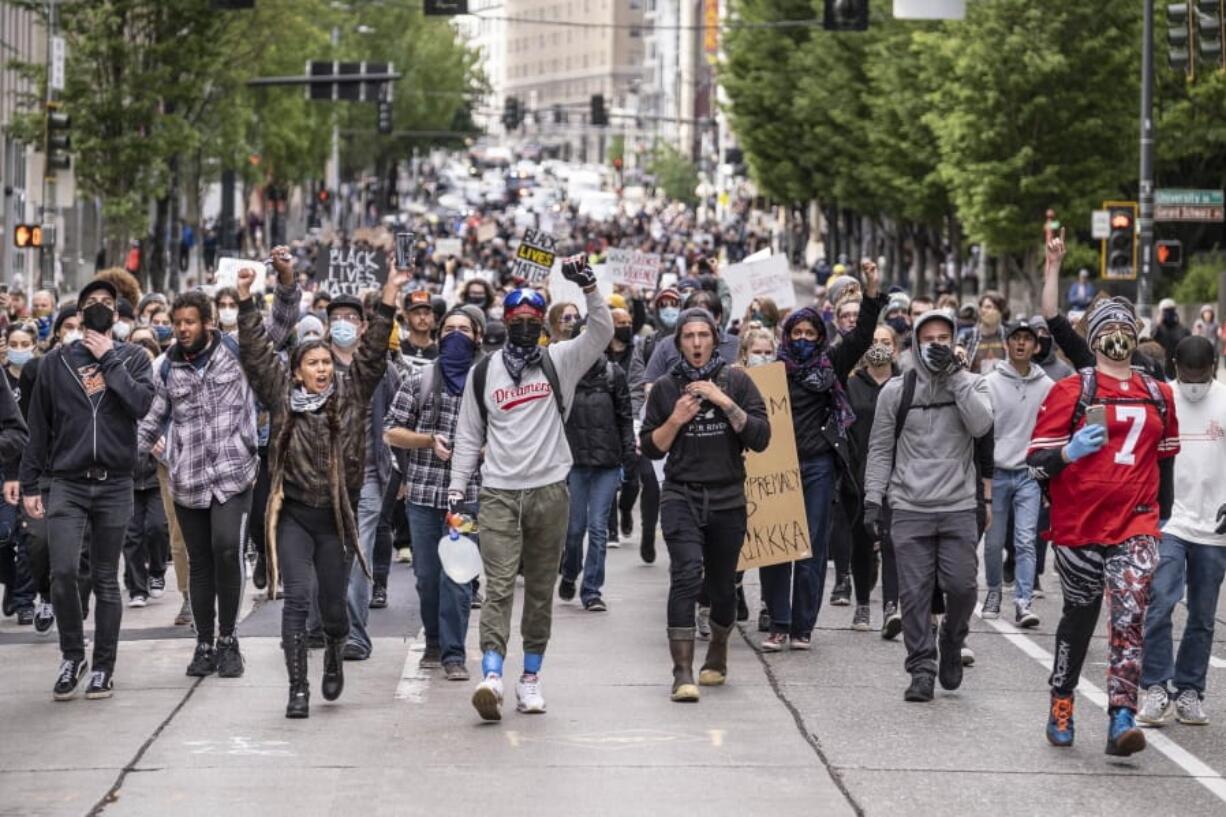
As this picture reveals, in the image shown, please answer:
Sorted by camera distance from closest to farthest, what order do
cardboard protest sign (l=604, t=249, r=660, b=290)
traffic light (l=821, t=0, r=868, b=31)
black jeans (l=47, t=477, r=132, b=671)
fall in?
black jeans (l=47, t=477, r=132, b=671) < traffic light (l=821, t=0, r=868, b=31) < cardboard protest sign (l=604, t=249, r=660, b=290)

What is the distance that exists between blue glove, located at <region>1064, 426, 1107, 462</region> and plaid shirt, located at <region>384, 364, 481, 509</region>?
323 cm

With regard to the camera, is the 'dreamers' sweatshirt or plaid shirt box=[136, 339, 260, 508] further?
plaid shirt box=[136, 339, 260, 508]

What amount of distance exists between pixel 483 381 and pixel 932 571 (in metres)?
2.34

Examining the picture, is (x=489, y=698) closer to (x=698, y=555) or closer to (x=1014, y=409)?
(x=698, y=555)

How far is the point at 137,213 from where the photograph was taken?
156ft

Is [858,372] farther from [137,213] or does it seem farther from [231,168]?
[231,168]

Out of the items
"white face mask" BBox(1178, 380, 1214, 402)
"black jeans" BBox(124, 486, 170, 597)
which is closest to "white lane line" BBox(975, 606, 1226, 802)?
"white face mask" BBox(1178, 380, 1214, 402)

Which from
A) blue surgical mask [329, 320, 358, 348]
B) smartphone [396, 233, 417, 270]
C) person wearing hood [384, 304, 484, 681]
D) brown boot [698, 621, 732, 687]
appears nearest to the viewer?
brown boot [698, 621, 732, 687]

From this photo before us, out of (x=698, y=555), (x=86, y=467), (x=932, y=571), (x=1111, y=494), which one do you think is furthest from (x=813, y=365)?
(x=86, y=467)

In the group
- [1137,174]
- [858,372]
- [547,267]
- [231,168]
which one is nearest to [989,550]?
[858,372]

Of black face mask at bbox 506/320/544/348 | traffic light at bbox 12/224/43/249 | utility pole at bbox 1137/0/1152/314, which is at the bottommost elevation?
black face mask at bbox 506/320/544/348

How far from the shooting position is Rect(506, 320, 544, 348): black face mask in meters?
11.3

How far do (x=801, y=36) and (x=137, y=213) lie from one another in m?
31.1

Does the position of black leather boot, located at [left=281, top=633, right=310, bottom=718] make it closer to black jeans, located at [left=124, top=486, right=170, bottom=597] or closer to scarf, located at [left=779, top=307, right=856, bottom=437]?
scarf, located at [left=779, top=307, right=856, bottom=437]
